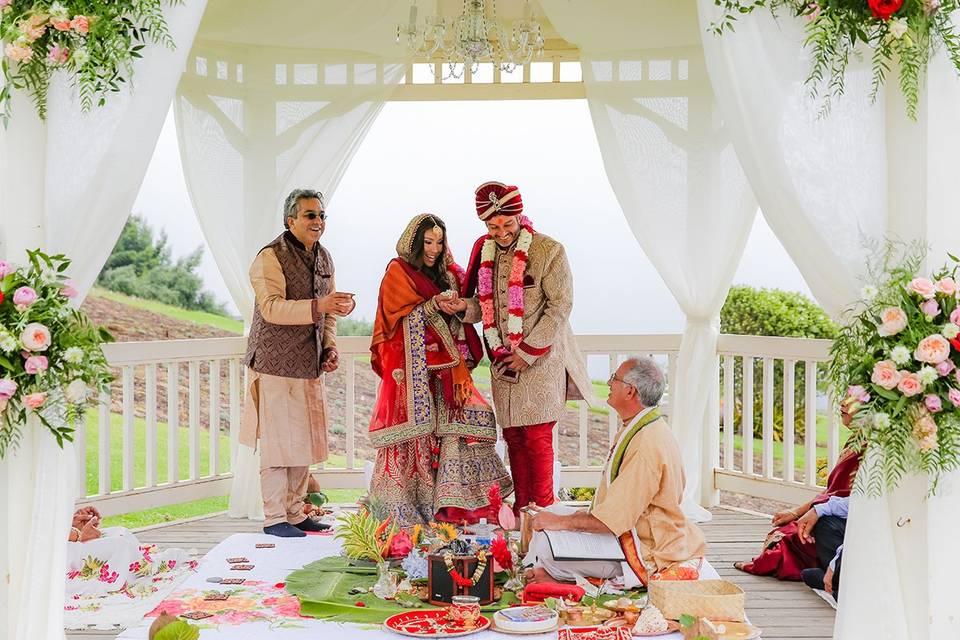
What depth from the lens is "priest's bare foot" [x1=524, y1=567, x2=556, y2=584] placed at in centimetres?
407

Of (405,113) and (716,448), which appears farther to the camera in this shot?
(405,113)

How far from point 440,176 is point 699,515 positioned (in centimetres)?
716

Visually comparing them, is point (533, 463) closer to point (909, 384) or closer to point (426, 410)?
point (426, 410)

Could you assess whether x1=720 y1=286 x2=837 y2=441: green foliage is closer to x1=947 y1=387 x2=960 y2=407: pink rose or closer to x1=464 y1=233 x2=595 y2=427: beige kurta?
x1=464 y1=233 x2=595 y2=427: beige kurta

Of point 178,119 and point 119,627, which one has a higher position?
point 178,119

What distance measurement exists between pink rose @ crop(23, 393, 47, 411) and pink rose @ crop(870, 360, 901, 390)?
8.32 feet

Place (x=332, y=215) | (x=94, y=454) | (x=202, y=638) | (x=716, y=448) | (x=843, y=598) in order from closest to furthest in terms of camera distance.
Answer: (x=843, y=598) → (x=202, y=638) → (x=716, y=448) → (x=94, y=454) → (x=332, y=215)

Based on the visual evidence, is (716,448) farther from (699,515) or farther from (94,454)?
(94,454)

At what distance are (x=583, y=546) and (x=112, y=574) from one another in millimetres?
2169

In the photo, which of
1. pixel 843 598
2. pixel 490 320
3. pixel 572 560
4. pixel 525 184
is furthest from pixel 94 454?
pixel 843 598

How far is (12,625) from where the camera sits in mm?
3207

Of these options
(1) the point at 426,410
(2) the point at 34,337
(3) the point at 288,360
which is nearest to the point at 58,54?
(2) the point at 34,337

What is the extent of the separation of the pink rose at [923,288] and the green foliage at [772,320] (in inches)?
253

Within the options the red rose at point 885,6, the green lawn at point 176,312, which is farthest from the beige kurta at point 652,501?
the green lawn at point 176,312
